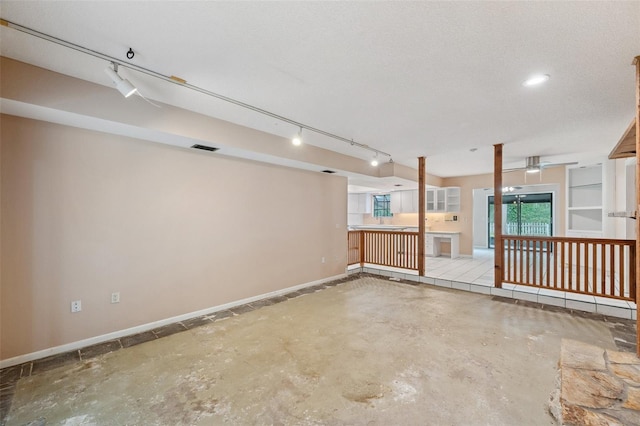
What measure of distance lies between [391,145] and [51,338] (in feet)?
16.7

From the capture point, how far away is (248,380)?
7.54 feet

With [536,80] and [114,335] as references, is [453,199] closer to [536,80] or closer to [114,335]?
[536,80]

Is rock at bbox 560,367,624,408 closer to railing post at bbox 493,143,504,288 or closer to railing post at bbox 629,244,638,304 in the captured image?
railing post at bbox 629,244,638,304

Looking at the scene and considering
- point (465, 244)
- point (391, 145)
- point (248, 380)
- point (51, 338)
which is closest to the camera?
point (248, 380)

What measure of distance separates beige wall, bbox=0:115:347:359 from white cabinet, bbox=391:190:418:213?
5.40 m

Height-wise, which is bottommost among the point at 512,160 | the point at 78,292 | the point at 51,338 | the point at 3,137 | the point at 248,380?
the point at 248,380

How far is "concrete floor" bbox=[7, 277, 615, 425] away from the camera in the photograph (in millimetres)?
1899

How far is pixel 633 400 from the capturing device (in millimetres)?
1824

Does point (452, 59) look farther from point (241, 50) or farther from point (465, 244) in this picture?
point (465, 244)

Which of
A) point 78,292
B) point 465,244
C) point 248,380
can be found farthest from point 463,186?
point 78,292

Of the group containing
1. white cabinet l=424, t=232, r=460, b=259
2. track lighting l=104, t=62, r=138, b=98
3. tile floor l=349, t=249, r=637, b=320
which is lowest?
tile floor l=349, t=249, r=637, b=320

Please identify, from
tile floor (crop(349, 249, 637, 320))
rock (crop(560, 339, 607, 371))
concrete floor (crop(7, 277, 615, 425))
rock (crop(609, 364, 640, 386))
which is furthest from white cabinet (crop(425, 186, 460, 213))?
rock (crop(609, 364, 640, 386))

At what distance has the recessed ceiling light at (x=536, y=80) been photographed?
2.49 meters

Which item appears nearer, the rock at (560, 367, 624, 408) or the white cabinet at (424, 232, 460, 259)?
the rock at (560, 367, 624, 408)
